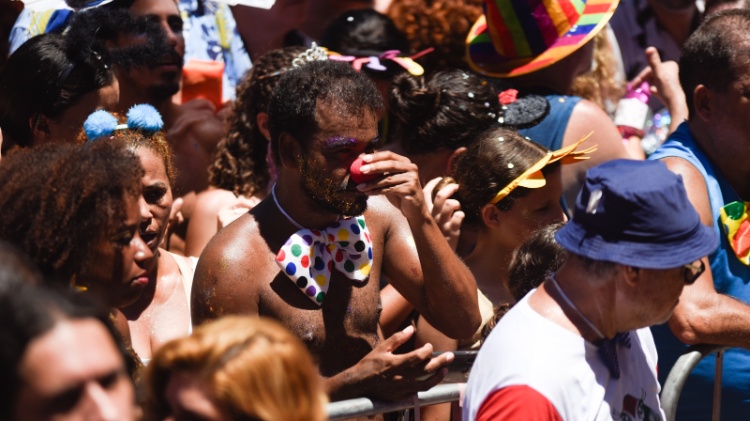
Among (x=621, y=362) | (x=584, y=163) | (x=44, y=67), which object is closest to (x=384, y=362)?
(x=621, y=362)

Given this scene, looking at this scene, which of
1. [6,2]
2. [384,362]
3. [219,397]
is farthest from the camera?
[6,2]

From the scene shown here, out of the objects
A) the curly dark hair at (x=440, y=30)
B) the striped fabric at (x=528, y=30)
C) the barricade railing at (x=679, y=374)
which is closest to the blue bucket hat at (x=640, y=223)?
the barricade railing at (x=679, y=374)

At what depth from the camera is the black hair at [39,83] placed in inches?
156

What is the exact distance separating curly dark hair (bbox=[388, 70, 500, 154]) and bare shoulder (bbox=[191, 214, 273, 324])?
1530 mm

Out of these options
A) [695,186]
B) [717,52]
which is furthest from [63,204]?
[717,52]

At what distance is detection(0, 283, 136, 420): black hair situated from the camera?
1727 mm

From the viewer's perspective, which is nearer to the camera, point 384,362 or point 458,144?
point 384,362

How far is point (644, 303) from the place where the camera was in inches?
109

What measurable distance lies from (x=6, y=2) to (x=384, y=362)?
3145mm

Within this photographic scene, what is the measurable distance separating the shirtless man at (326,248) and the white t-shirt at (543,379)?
0.53m

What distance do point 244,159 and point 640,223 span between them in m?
2.53

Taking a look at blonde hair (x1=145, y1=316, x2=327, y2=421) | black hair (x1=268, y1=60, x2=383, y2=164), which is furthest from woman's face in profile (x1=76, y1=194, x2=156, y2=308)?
black hair (x1=268, y1=60, x2=383, y2=164)

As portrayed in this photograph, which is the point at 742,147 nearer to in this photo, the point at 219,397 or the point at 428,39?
the point at 428,39

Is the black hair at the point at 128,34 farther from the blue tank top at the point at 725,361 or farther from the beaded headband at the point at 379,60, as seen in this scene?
the blue tank top at the point at 725,361
